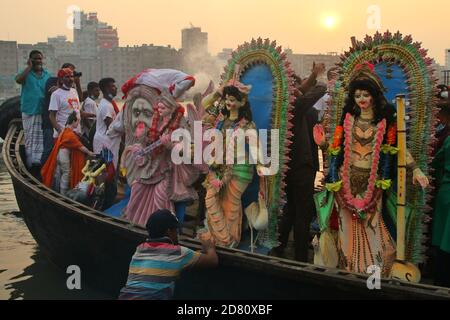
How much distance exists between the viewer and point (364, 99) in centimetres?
541

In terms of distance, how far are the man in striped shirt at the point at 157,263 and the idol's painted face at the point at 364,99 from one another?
1745 millimetres

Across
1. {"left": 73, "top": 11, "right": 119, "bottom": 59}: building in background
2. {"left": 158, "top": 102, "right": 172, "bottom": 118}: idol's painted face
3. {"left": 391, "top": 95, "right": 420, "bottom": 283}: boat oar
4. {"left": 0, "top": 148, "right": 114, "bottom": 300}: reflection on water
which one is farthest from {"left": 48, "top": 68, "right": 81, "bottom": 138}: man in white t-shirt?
{"left": 73, "top": 11, "right": 119, "bottom": 59}: building in background

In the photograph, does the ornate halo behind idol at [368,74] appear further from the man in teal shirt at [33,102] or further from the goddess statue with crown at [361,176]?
the man in teal shirt at [33,102]

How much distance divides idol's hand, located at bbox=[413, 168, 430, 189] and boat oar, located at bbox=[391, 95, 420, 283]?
8 cm

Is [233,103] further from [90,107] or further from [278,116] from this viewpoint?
[90,107]

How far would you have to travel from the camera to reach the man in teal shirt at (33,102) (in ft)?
32.6

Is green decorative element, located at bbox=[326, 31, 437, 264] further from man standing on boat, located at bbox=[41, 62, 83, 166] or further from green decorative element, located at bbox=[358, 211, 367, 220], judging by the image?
man standing on boat, located at bbox=[41, 62, 83, 166]

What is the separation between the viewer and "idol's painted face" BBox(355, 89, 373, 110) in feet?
17.7

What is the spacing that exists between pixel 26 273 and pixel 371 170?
16.0 ft

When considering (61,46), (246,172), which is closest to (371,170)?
(246,172)

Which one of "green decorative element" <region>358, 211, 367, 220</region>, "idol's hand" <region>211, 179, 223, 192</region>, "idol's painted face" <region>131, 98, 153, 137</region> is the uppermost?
"idol's painted face" <region>131, 98, 153, 137</region>

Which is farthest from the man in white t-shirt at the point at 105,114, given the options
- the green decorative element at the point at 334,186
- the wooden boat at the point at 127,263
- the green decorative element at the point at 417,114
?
the green decorative element at the point at 417,114

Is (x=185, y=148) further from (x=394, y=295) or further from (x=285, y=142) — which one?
(x=394, y=295)
